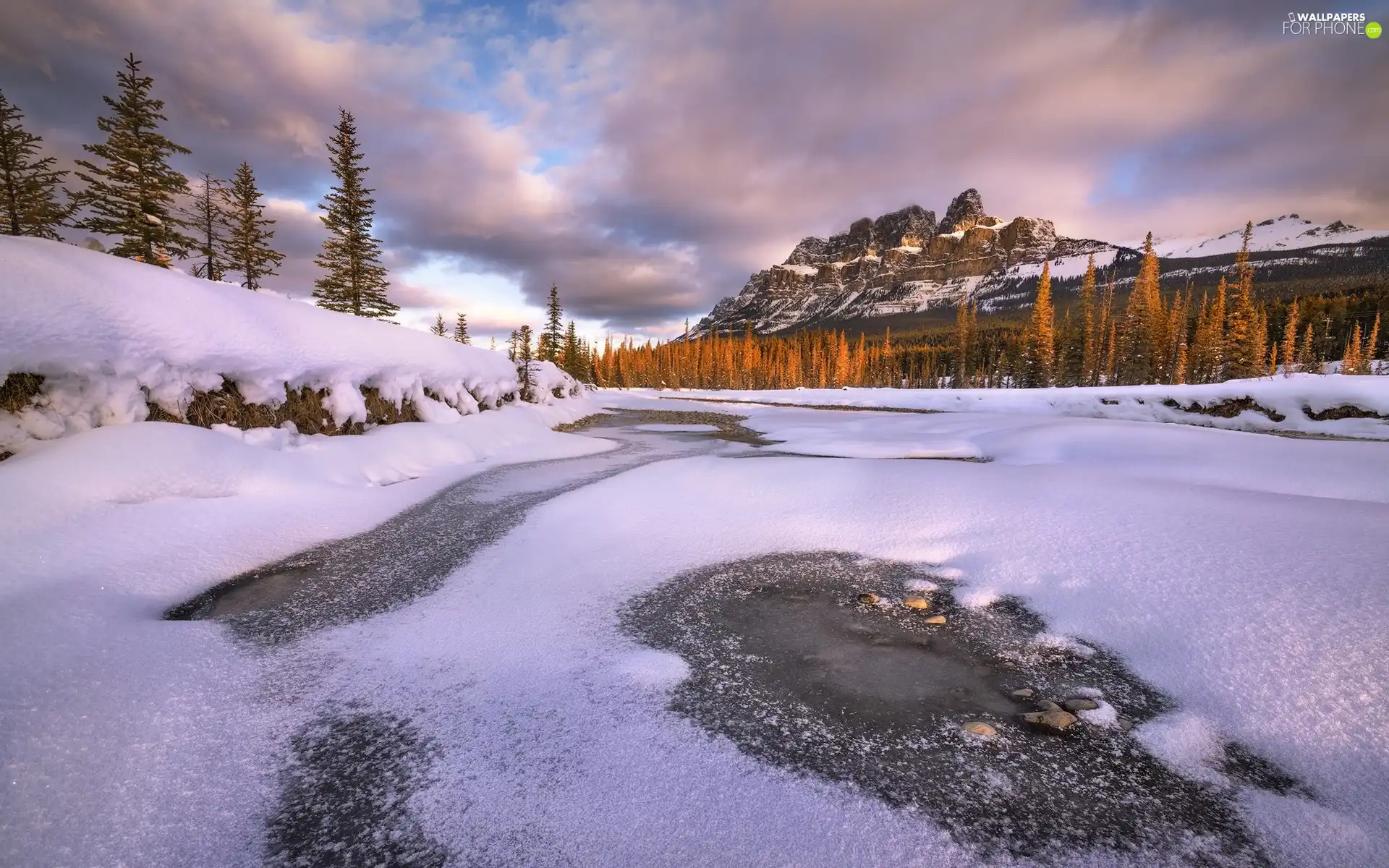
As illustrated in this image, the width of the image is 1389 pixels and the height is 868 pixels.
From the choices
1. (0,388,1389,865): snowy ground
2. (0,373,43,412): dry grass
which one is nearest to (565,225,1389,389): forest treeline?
(0,388,1389,865): snowy ground

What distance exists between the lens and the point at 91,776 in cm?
204

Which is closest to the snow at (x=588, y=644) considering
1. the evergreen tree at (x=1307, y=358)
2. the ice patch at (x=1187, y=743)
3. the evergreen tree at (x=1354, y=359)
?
the ice patch at (x=1187, y=743)

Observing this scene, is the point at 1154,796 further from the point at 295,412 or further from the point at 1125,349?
the point at 1125,349

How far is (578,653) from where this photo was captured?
3199mm

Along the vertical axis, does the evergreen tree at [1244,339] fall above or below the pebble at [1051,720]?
above

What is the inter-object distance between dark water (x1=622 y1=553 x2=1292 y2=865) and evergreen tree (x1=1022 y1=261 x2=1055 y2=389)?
61370 millimetres

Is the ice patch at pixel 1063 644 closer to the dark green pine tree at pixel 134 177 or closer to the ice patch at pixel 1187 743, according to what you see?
the ice patch at pixel 1187 743

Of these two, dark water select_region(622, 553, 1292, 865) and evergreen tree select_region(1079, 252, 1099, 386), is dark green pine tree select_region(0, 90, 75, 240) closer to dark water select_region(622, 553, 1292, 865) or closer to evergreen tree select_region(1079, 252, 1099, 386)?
dark water select_region(622, 553, 1292, 865)

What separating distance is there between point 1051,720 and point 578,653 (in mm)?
2556

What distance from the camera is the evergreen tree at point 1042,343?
5394cm

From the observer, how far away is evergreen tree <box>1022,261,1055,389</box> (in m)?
Result: 53.9

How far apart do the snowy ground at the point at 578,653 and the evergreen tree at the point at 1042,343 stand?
183 feet

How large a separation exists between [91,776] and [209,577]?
2.82m

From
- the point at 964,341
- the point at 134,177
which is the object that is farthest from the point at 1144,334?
the point at 134,177
